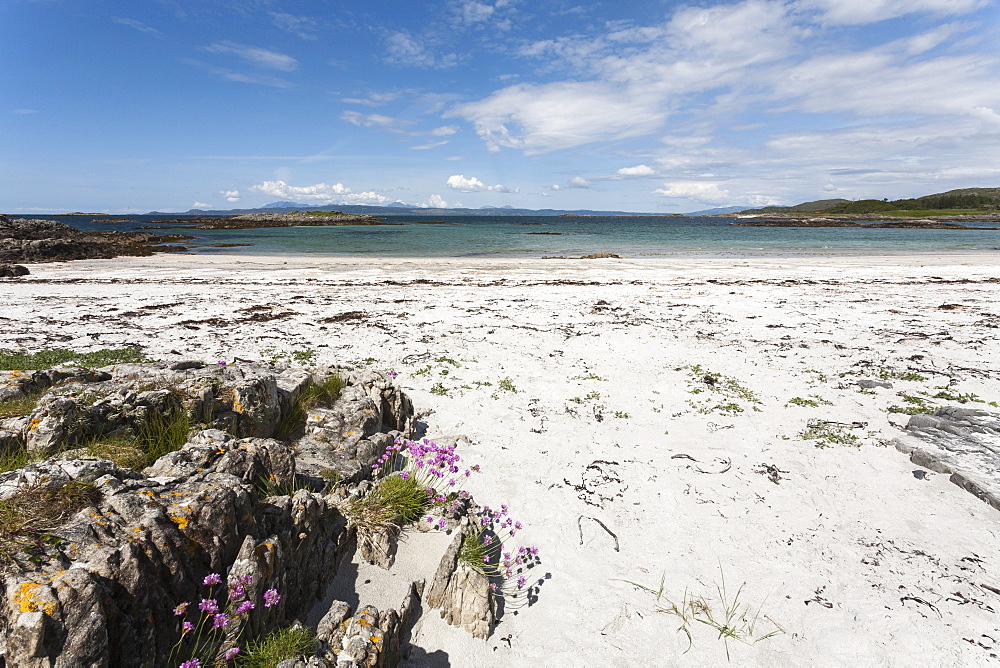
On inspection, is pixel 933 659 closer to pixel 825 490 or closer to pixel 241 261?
pixel 825 490

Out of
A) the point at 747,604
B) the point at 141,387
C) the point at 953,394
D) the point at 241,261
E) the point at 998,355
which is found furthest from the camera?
the point at 241,261

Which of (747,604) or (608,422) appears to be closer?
(747,604)

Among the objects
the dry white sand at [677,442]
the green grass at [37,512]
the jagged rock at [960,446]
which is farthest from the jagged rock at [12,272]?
the jagged rock at [960,446]

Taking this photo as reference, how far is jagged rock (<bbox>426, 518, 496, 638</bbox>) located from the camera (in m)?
3.64

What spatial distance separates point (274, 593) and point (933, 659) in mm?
4808

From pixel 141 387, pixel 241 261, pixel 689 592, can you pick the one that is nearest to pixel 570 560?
pixel 689 592

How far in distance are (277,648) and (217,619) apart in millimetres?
432

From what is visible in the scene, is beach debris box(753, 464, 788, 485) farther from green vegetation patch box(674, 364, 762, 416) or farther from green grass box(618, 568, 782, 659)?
green grass box(618, 568, 782, 659)

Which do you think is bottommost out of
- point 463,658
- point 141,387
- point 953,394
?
point 463,658

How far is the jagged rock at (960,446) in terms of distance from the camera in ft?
16.6

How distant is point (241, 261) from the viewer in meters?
30.7

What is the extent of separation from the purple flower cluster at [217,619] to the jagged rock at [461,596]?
52.1 inches

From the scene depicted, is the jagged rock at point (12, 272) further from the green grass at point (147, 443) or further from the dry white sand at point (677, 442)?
the green grass at point (147, 443)

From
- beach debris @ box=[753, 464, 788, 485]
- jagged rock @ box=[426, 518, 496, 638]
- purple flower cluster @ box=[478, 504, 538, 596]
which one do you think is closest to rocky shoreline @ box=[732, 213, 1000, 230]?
beach debris @ box=[753, 464, 788, 485]
